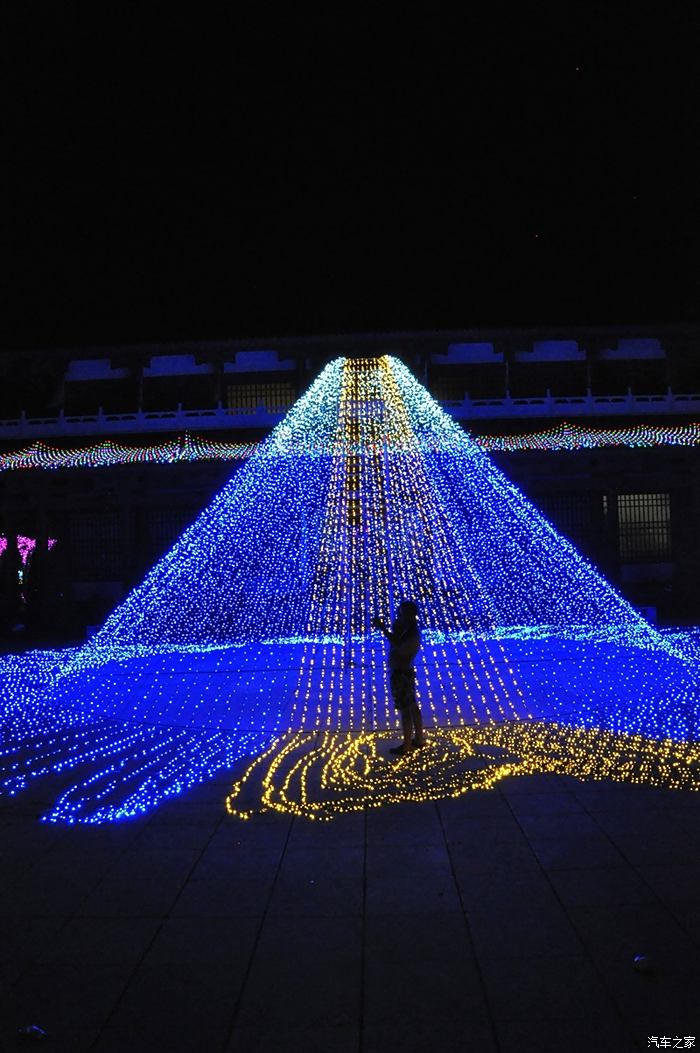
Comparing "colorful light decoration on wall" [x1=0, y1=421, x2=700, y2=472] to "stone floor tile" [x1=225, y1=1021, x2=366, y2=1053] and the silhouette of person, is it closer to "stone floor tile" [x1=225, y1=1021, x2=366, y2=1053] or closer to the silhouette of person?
the silhouette of person

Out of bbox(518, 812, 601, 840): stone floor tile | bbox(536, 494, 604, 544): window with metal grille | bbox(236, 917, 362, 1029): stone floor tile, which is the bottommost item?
bbox(236, 917, 362, 1029): stone floor tile

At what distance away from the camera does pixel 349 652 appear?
45.0 ft

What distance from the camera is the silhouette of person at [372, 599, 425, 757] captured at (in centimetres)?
740

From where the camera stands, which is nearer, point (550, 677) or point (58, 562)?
point (550, 677)

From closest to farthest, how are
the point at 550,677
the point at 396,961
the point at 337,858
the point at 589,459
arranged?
1. the point at 396,961
2. the point at 337,858
3. the point at 550,677
4. the point at 589,459

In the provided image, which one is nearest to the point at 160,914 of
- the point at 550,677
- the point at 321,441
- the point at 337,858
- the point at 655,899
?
the point at 337,858

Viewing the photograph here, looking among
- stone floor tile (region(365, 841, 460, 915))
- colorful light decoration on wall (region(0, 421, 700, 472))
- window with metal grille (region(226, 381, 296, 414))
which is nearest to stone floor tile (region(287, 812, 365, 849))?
stone floor tile (region(365, 841, 460, 915))

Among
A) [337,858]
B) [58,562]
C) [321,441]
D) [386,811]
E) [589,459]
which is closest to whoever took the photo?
[337,858]

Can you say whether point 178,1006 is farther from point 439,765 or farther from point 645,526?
point 645,526

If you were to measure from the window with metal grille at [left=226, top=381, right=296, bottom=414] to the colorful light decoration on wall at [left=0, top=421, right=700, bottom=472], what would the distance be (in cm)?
211

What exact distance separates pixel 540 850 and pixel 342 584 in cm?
1124

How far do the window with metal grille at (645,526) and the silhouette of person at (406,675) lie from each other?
50.7 ft

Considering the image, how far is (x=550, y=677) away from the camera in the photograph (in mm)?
11219

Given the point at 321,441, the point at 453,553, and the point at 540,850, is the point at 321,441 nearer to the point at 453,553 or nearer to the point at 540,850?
the point at 453,553
